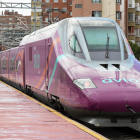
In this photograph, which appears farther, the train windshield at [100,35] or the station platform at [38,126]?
the train windshield at [100,35]

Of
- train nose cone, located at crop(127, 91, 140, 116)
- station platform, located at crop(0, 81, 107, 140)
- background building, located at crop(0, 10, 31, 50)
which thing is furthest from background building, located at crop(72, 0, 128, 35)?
train nose cone, located at crop(127, 91, 140, 116)

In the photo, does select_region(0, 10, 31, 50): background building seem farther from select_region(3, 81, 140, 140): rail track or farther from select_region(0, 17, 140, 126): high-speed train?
select_region(3, 81, 140, 140): rail track

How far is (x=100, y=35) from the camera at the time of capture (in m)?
11.2

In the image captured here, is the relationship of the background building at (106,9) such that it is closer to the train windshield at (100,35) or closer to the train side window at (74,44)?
the train windshield at (100,35)

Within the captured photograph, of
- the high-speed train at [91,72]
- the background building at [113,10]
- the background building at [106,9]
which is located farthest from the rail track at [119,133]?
the background building at [106,9]

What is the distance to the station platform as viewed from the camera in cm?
733

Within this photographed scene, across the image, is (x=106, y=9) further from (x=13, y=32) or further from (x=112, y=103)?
(x=112, y=103)

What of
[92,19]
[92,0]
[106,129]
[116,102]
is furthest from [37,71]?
[92,0]

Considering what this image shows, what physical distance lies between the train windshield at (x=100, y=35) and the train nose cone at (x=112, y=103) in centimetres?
203

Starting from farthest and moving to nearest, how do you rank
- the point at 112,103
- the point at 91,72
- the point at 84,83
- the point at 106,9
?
the point at 106,9, the point at 91,72, the point at 84,83, the point at 112,103

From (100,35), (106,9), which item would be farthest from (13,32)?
(100,35)

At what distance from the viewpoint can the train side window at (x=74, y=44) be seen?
35.7 feet

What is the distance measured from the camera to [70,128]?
822 centimetres

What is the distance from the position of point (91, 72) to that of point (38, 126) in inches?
84.9
